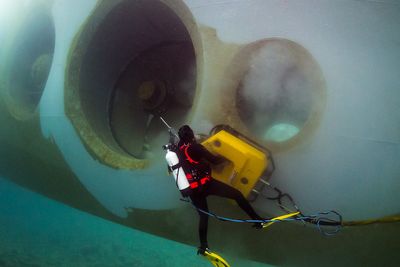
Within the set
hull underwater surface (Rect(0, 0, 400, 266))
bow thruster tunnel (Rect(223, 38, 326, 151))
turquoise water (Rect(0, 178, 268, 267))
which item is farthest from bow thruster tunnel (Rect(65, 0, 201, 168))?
turquoise water (Rect(0, 178, 268, 267))

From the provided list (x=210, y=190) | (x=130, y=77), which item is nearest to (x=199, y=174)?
(x=210, y=190)

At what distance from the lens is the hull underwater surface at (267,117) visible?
2.76 meters

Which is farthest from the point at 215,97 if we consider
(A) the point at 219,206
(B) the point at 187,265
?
A: (B) the point at 187,265

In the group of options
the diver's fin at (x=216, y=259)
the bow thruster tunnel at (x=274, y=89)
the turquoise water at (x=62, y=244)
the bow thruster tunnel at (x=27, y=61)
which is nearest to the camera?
the bow thruster tunnel at (x=274, y=89)

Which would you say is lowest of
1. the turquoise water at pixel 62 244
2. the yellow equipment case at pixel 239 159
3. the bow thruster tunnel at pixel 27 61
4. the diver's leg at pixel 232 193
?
the turquoise water at pixel 62 244

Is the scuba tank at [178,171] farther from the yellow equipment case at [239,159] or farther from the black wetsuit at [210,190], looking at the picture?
the yellow equipment case at [239,159]

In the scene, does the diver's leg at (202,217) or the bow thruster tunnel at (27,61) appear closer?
the diver's leg at (202,217)

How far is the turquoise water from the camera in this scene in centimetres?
859

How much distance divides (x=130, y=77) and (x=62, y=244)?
5991 millimetres

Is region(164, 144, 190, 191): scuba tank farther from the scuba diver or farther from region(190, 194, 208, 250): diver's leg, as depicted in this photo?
Answer: region(190, 194, 208, 250): diver's leg

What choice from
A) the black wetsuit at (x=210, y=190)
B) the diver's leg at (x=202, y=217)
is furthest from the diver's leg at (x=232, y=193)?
the diver's leg at (x=202, y=217)

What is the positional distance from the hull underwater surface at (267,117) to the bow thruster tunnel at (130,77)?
0.03 meters

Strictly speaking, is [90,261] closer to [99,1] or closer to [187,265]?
[187,265]

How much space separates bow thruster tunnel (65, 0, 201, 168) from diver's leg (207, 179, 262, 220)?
104 cm
